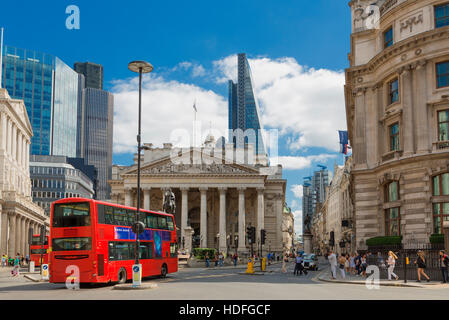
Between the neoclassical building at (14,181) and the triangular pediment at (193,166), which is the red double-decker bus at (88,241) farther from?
the triangular pediment at (193,166)

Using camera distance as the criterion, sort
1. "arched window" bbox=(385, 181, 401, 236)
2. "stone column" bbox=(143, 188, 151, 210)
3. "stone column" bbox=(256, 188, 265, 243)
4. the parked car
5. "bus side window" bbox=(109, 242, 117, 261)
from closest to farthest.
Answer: "bus side window" bbox=(109, 242, 117, 261) → "arched window" bbox=(385, 181, 401, 236) → the parked car → "stone column" bbox=(143, 188, 151, 210) → "stone column" bbox=(256, 188, 265, 243)

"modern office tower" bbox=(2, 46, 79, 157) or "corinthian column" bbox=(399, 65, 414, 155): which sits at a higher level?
"modern office tower" bbox=(2, 46, 79, 157)

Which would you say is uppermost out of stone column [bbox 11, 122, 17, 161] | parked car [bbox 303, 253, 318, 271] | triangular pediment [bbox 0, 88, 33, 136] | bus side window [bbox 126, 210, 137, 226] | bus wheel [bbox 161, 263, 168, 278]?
triangular pediment [bbox 0, 88, 33, 136]

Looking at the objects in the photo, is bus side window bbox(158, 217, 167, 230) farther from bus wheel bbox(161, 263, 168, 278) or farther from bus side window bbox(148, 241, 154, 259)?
bus wheel bbox(161, 263, 168, 278)

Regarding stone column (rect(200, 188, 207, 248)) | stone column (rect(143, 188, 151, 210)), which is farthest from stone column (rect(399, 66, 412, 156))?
stone column (rect(143, 188, 151, 210))

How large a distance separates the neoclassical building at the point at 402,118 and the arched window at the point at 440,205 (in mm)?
60

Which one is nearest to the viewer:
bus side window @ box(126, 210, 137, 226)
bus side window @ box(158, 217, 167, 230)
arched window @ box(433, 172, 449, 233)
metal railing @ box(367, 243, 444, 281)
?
bus side window @ box(126, 210, 137, 226)

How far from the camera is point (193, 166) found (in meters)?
90.2

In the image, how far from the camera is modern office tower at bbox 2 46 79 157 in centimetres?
17000

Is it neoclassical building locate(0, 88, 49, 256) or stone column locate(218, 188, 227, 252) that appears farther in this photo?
stone column locate(218, 188, 227, 252)

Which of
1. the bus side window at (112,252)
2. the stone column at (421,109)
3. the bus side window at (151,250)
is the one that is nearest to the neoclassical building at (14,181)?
the bus side window at (151,250)

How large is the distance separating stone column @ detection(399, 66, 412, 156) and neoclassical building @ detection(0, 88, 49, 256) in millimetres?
49694

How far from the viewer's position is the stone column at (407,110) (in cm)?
3603

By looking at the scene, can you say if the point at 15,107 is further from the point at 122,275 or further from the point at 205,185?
the point at 122,275
